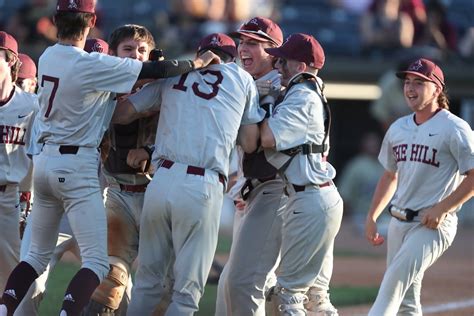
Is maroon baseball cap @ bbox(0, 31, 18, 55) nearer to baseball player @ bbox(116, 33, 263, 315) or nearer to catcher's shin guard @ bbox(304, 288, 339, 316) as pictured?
baseball player @ bbox(116, 33, 263, 315)

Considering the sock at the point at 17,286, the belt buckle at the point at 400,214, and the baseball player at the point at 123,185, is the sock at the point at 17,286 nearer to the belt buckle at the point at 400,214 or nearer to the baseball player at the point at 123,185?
the baseball player at the point at 123,185

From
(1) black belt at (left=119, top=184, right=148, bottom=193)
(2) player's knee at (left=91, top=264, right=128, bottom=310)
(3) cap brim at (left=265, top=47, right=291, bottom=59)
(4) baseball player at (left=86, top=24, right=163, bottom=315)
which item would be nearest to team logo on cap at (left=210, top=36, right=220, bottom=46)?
(3) cap brim at (left=265, top=47, right=291, bottom=59)

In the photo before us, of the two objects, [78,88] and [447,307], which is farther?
[447,307]

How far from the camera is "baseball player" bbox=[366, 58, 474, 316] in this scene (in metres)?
6.77

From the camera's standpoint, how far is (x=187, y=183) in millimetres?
5977

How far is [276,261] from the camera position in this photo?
686cm

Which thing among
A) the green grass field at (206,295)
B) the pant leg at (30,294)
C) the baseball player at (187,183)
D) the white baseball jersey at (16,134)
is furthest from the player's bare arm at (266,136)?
the green grass field at (206,295)

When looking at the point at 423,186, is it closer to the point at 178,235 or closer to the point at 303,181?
the point at 303,181

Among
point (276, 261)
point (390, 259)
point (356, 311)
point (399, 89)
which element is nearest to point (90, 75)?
point (276, 261)

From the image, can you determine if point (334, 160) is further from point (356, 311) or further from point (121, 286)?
point (121, 286)

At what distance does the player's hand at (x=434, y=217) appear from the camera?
6.77m

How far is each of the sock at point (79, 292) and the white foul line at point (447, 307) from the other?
373cm

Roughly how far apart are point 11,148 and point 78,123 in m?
1.07

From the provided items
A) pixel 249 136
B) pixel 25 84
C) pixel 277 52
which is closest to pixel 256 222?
pixel 249 136
